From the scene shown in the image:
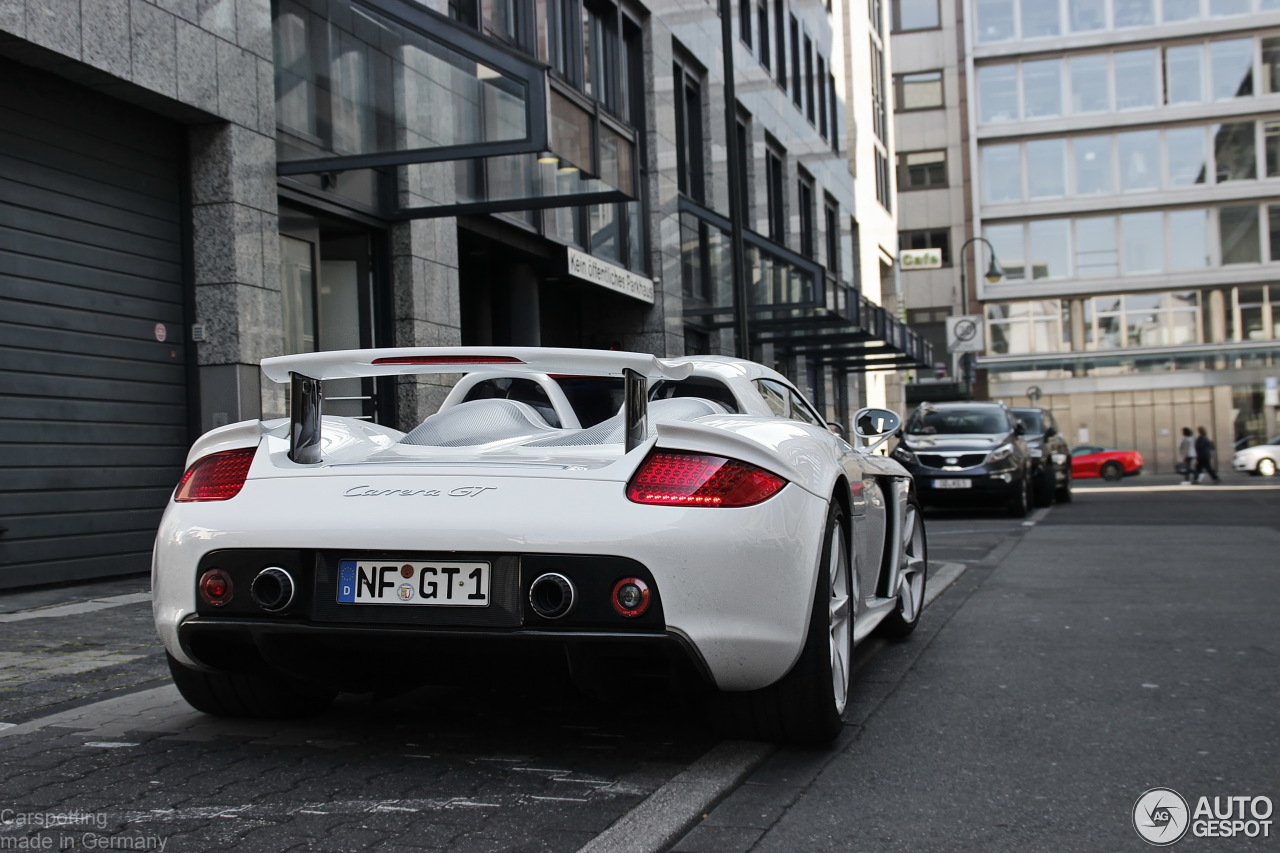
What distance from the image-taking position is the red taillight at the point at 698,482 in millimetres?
3477

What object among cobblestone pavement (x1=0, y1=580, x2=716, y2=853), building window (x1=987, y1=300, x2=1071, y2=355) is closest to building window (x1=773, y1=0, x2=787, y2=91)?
building window (x1=987, y1=300, x2=1071, y2=355)

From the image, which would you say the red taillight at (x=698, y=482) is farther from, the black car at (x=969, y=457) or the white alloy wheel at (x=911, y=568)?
the black car at (x=969, y=457)

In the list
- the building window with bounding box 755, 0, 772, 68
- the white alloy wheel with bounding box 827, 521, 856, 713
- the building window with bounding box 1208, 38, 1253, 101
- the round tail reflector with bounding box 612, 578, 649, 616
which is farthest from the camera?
the building window with bounding box 1208, 38, 1253, 101

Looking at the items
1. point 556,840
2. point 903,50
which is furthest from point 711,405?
point 903,50

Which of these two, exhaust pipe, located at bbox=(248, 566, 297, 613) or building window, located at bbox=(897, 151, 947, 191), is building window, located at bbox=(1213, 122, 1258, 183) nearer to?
building window, located at bbox=(897, 151, 947, 191)

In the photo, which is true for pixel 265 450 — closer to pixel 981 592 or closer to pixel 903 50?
pixel 981 592

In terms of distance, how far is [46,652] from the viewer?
6.00 metres

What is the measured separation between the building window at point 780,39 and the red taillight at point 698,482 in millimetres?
29584

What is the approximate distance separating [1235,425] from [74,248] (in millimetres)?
52907

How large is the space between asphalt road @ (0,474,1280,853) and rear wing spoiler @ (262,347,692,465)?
87cm

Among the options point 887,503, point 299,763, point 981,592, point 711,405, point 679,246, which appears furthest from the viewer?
point 679,246

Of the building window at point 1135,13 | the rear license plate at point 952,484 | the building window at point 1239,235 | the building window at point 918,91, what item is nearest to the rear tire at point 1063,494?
the rear license plate at point 952,484

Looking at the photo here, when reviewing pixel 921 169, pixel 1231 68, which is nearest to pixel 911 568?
pixel 1231 68

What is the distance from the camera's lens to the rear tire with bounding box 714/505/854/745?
374cm
